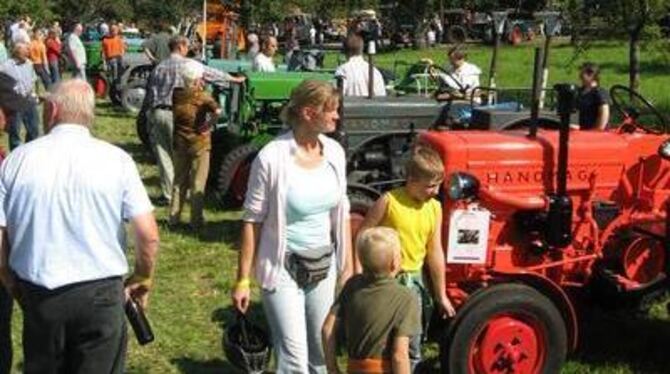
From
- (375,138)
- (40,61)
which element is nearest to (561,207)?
(375,138)

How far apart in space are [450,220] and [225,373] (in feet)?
5.09

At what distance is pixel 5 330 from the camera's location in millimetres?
4660

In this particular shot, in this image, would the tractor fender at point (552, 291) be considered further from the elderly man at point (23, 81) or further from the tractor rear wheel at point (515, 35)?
the tractor rear wheel at point (515, 35)

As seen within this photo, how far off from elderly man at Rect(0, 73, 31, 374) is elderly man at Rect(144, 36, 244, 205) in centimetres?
537

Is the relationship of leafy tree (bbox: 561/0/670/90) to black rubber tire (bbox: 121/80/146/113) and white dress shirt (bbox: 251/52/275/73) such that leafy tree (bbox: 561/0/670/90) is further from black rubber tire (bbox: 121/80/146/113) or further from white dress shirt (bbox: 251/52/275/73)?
black rubber tire (bbox: 121/80/146/113)

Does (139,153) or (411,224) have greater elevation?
(411,224)

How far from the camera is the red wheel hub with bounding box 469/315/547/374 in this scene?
5.08m

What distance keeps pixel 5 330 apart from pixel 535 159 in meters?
2.71

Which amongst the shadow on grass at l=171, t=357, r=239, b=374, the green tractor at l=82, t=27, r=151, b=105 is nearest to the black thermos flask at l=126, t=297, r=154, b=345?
the shadow on grass at l=171, t=357, r=239, b=374

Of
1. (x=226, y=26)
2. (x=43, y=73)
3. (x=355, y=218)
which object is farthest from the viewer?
(x=226, y=26)

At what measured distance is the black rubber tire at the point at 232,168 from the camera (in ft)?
32.3

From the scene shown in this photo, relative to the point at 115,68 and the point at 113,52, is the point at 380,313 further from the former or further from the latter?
the point at 113,52

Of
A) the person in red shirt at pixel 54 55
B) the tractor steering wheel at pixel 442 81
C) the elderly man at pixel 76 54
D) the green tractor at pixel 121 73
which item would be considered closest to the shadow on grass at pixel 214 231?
the tractor steering wheel at pixel 442 81

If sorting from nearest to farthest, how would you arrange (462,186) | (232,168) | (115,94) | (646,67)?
1. (462,186)
2. (232,168)
3. (115,94)
4. (646,67)
